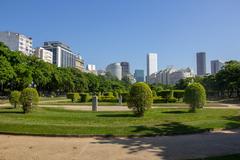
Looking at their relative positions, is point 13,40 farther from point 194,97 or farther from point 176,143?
point 176,143

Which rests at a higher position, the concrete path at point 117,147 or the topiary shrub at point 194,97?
the topiary shrub at point 194,97

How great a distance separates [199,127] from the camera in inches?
717

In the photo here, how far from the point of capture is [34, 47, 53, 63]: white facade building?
167750 millimetres

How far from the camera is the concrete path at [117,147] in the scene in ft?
37.1

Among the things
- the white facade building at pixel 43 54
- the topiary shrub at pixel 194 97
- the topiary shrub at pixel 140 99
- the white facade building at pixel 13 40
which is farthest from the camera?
the white facade building at pixel 43 54

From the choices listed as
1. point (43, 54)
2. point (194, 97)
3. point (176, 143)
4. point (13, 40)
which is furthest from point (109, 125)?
point (43, 54)

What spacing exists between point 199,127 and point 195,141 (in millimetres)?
3894

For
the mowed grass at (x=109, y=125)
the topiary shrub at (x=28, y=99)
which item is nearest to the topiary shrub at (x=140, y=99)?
the mowed grass at (x=109, y=125)

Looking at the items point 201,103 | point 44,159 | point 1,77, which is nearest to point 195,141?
point 44,159

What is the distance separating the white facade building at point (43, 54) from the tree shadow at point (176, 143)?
154m

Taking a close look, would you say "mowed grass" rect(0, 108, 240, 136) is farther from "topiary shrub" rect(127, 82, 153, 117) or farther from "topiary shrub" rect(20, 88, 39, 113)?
"topiary shrub" rect(20, 88, 39, 113)

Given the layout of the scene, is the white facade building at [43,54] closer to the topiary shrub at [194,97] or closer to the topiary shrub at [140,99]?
the topiary shrub at [194,97]

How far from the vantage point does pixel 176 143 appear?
1389cm

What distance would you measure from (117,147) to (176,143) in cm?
267
